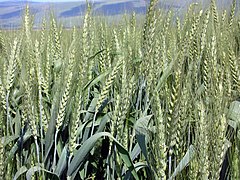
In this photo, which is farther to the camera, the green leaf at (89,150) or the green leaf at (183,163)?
the green leaf at (89,150)

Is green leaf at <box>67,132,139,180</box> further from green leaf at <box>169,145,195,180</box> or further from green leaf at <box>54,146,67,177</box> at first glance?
green leaf at <box>169,145,195,180</box>

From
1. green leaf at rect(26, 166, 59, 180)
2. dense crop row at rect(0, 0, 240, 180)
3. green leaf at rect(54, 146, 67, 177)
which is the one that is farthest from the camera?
green leaf at rect(54, 146, 67, 177)

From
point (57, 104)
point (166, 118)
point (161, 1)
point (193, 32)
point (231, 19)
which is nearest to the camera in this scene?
point (166, 118)

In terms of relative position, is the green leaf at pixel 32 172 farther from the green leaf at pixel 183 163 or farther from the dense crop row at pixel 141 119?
the green leaf at pixel 183 163

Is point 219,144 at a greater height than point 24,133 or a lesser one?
greater

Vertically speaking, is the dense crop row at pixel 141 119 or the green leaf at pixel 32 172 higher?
the dense crop row at pixel 141 119

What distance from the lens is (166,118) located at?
3.78ft

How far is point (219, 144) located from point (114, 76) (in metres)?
0.73

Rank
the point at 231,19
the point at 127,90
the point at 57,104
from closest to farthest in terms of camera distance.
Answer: the point at 127,90
the point at 57,104
the point at 231,19

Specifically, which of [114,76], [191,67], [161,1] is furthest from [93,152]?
[161,1]

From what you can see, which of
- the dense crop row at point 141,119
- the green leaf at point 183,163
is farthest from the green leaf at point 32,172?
the green leaf at point 183,163

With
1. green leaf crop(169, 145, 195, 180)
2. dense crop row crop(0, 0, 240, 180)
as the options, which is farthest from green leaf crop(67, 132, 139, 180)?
green leaf crop(169, 145, 195, 180)

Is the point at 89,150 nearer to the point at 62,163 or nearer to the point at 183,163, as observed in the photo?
the point at 62,163

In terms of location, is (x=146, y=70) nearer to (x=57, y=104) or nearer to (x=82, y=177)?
(x=57, y=104)
